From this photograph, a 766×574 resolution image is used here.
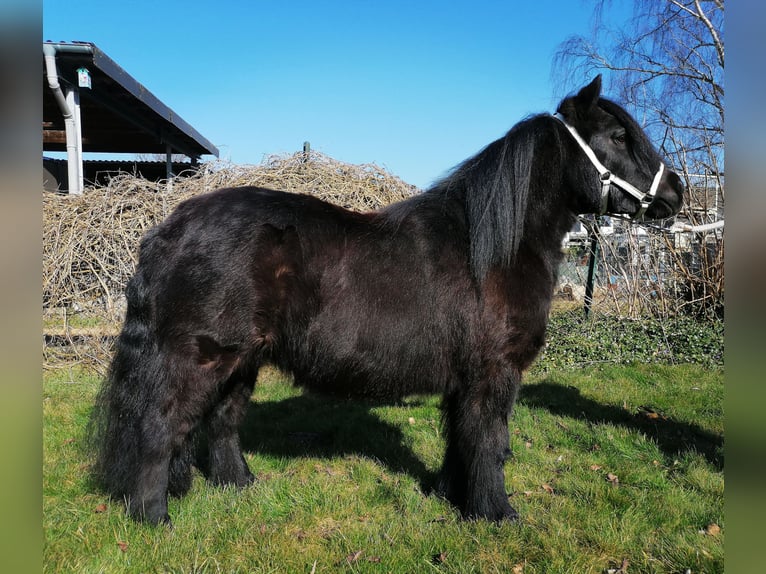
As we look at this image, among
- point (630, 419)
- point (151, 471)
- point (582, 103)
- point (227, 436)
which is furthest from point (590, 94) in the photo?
A: point (151, 471)

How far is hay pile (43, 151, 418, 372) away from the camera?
651 cm

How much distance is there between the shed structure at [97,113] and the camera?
7957 mm

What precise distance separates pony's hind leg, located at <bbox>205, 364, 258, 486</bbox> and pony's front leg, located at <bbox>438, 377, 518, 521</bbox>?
1.59 metres

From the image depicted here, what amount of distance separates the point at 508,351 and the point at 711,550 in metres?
1.54

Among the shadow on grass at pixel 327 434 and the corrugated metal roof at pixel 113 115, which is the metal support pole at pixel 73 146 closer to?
the corrugated metal roof at pixel 113 115

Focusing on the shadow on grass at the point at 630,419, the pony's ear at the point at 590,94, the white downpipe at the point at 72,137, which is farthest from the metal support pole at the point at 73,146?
the pony's ear at the point at 590,94

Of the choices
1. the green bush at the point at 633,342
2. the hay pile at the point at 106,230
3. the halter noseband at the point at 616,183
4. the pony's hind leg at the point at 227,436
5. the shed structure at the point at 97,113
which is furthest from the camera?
the shed structure at the point at 97,113

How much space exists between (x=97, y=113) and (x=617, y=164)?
40.4ft

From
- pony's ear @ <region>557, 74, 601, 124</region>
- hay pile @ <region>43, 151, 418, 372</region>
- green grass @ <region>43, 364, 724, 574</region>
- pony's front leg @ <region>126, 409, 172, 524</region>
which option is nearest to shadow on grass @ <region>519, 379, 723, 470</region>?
green grass @ <region>43, 364, 724, 574</region>

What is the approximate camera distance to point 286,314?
2932 millimetres

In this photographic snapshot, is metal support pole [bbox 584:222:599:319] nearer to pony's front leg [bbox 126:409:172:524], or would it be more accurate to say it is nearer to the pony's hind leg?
the pony's hind leg

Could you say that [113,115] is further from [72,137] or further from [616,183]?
[616,183]
